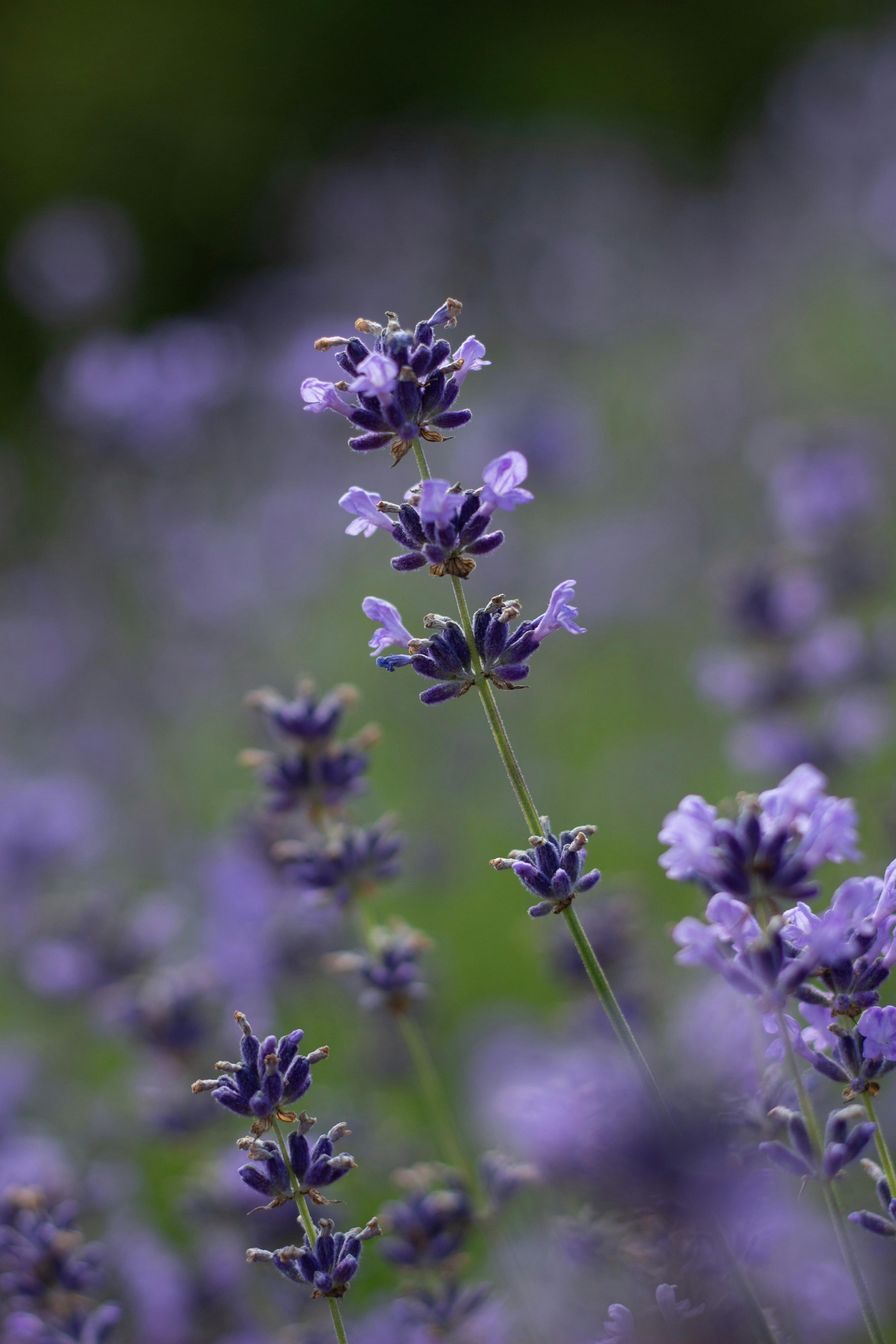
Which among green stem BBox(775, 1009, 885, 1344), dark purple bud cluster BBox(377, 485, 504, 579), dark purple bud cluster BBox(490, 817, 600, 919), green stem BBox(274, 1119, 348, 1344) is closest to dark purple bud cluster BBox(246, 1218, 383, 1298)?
green stem BBox(274, 1119, 348, 1344)

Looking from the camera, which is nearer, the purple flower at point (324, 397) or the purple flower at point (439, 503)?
the purple flower at point (439, 503)

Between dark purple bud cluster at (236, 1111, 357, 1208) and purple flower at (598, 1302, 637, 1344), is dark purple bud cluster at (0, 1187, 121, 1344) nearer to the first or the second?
dark purple bud cluster at (236, 1111, 357, 1208)

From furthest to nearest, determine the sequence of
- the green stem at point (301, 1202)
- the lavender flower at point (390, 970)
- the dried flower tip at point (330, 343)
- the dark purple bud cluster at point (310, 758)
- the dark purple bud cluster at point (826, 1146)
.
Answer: the dark purple bud cluster at point (310, 758) < the lavender flower at point (390, 970) < the dried flower tip at point (330, 343) < the green stem at point (301, 1202) < the dark purple bud cluster at point (826, 1146)

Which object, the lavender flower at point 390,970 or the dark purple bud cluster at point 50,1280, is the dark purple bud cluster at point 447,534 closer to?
the lavender flower at point 390,970

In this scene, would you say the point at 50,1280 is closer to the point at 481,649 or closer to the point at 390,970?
the point at 390,970

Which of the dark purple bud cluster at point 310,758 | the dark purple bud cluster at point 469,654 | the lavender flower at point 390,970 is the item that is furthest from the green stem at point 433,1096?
the dark purple bud cluster at point 469,654

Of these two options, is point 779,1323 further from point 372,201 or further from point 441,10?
point 441,10

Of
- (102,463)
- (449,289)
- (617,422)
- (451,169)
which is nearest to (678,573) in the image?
(617,422)
